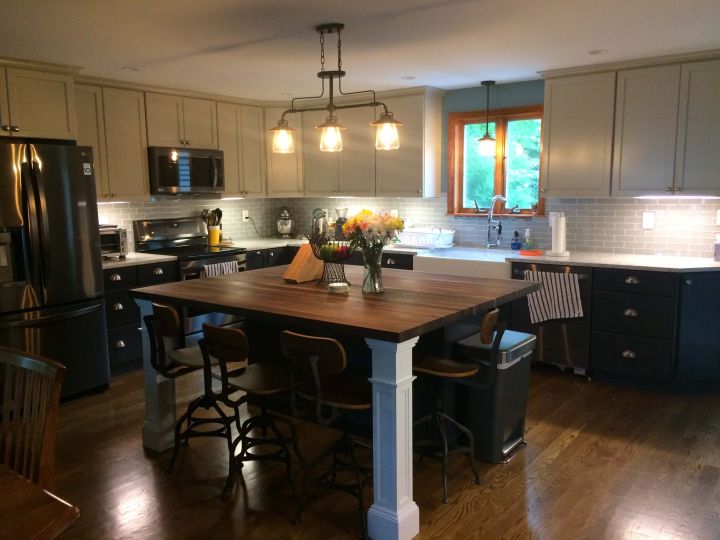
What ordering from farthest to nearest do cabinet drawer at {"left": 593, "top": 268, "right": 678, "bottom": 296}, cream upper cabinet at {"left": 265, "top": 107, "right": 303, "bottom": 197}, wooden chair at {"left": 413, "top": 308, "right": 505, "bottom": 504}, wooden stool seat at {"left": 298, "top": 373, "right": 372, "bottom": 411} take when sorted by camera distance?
1. cream upper cabinet at {"left": 265, "top": 107, "right": 303, "bottom": 197}
2. cabinet drawer at {"left": 593, "top": 268, "right": 678, "bottom": 296}
3. wooden chair at {"left": 413, "top": 308, "right": 505, "bottom": 504}
4. wooden stool seat at {"left": 298, "top": 373, "right": 372, "bottom": 411}

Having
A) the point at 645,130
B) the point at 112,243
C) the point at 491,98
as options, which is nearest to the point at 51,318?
the point at 112,243

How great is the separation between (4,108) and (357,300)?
2.87 m

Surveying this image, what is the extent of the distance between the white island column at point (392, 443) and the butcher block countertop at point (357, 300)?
0.12 meters

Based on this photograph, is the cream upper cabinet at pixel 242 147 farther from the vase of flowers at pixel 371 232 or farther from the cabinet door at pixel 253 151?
the vase of flowers at pixel 371 232

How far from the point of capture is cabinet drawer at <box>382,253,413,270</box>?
5.27 m

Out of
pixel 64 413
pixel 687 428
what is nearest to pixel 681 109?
pixel 687 428

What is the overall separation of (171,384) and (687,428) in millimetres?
3076

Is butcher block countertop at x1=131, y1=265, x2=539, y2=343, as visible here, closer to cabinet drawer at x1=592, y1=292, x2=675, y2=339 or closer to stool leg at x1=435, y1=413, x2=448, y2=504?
Result: stool leg at x1=435, y1=413, x2=448, y2=504

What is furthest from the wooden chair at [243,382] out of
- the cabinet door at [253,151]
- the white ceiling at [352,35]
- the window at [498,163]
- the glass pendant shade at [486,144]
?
the cabinet door at [253,151]

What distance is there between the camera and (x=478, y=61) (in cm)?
432

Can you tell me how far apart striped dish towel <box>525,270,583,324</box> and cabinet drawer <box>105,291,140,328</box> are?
3088mm

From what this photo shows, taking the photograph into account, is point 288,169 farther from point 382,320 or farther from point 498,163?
point 382,320

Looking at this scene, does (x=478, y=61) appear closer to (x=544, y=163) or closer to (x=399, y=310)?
(x=544, y=163)

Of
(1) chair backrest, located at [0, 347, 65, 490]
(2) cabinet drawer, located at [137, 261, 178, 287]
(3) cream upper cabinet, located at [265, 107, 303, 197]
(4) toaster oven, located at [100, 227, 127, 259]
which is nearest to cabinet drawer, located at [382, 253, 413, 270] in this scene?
(3) cream upper cabinet, located at [265, 107, 303, 197]
